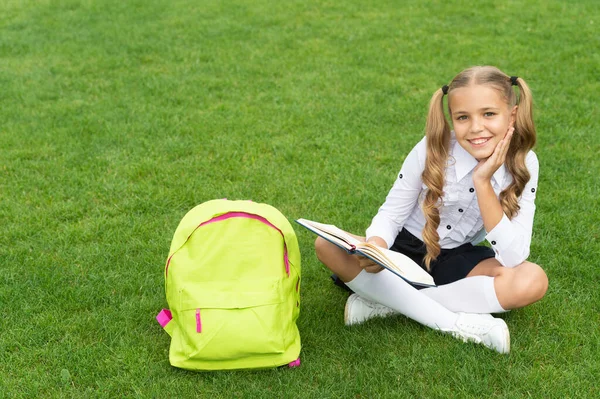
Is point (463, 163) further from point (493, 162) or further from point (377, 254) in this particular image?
point (377, 254)

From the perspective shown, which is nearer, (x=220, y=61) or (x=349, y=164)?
(x=349, y=164)

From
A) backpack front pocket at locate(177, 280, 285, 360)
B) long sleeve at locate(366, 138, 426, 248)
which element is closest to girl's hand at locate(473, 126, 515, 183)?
long sleeve at locate(366, 138, 426, 248)

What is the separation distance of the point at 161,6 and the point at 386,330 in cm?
657

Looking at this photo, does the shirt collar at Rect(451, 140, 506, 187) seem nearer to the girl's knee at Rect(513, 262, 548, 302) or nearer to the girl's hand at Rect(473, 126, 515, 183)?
the girl's hand at Rect(473, 126, 515, 183)

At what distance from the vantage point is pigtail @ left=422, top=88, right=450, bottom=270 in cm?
330

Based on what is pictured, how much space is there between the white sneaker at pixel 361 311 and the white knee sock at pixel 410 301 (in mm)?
118

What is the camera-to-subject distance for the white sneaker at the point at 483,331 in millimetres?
3148

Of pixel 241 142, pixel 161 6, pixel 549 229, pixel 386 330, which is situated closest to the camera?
pixel 386 330

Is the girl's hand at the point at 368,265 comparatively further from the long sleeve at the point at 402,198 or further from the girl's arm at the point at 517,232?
the girl's arm at the point at 517,232

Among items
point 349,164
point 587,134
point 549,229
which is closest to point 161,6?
point 349,164

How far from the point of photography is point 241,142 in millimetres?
5492

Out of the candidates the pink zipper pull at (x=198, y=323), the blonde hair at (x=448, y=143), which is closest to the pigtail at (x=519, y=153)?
the blonde hair at (x=448, y=143)

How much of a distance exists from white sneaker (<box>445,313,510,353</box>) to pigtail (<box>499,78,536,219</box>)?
474 mm

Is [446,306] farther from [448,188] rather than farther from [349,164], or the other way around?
[349,164]
